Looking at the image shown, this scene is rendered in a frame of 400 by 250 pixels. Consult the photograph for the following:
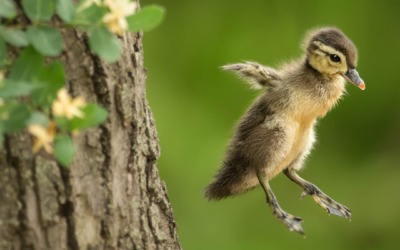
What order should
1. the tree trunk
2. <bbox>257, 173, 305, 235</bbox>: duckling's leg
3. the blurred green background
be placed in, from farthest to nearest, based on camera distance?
the blurred green background < <bbox>257, 173, 305, 235</bbox>: duckling's leg < the tree trunk

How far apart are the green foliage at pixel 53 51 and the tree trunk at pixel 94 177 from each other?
0.07m

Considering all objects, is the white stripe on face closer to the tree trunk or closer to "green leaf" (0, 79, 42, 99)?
the tree trunk

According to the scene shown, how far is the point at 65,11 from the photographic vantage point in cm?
67

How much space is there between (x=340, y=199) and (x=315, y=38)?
1283 millimetres

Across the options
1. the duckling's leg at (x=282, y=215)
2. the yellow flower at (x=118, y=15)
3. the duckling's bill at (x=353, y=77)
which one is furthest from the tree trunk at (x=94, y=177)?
the duckling's bill at (x=353, y=77)

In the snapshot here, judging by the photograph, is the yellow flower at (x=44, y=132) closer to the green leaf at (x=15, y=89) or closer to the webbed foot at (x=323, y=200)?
the green leaf at (x=15, y=89)

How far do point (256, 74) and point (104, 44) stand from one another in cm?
79

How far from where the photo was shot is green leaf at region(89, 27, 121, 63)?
2.13 feet

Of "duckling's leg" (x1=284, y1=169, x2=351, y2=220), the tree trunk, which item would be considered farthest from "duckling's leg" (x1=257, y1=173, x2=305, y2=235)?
the tree trunk

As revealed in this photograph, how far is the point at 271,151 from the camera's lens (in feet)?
4.36

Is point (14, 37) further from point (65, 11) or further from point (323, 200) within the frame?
point (323, 200)

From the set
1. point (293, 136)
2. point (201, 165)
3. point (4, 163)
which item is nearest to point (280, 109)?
point (293, 136)

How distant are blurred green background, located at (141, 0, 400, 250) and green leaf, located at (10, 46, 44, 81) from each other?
1752 millimetres

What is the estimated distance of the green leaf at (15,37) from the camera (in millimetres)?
688
